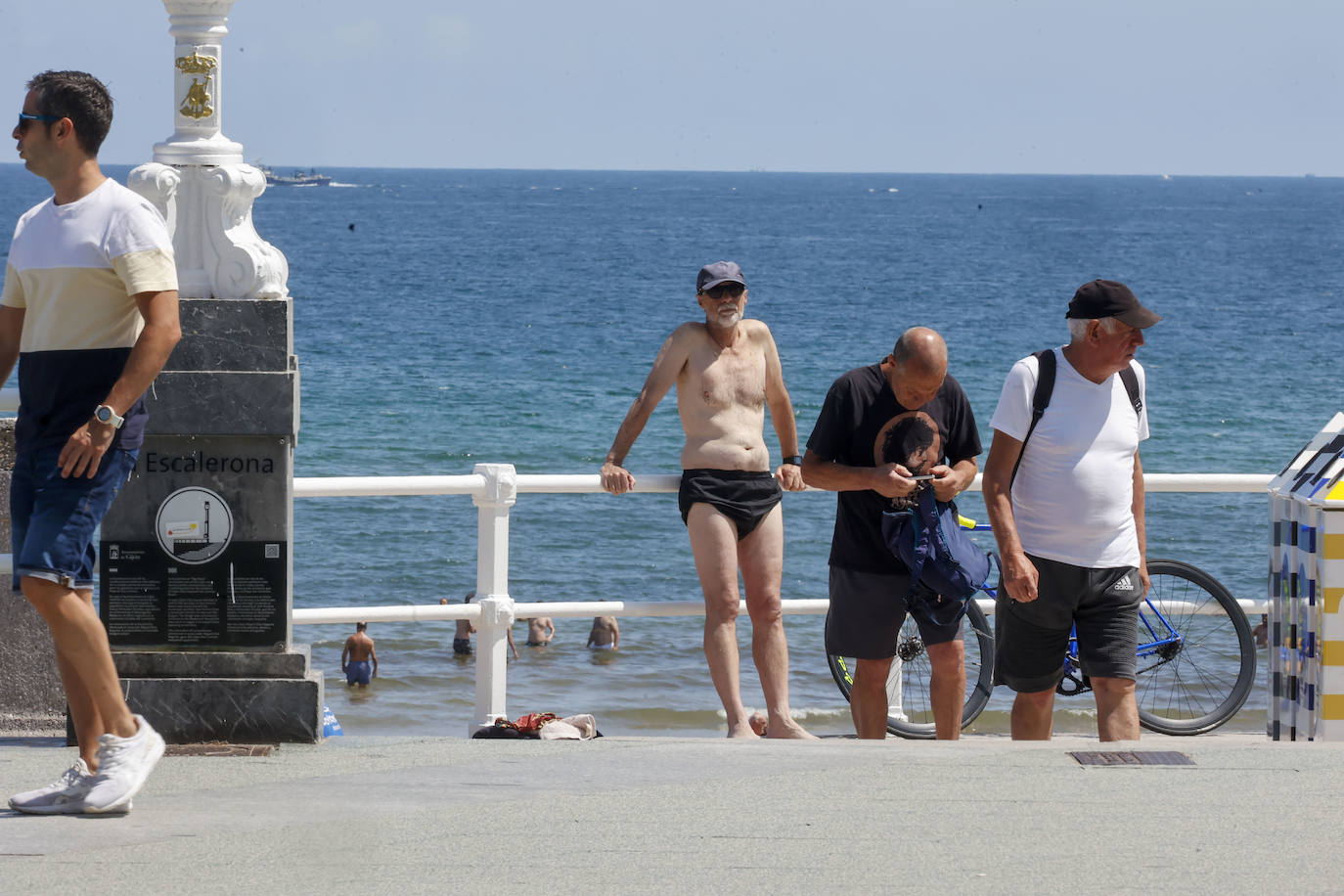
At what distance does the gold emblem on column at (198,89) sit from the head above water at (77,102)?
88cm

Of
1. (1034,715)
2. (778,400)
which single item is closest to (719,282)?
(778,400)

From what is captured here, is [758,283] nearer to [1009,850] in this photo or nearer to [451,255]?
[451,255]

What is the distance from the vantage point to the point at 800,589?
2227 centimetres

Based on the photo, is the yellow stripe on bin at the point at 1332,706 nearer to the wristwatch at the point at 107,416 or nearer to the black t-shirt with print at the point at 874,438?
the black t-shirt with print at the point at 874,438

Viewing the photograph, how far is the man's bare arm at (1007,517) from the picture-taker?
5.26 meters

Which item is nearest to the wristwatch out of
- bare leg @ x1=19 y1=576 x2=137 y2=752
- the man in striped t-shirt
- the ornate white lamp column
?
the man in striped t-shirt

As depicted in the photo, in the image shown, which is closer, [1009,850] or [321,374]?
[1009,850]

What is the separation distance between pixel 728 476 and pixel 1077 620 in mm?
1477

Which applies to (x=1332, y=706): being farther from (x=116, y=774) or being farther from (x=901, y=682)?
(x=116, y=774)

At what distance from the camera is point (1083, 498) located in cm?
538

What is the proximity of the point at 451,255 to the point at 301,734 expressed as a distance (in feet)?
341

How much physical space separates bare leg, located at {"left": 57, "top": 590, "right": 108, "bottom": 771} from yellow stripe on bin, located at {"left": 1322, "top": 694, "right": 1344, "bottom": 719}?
393 cm

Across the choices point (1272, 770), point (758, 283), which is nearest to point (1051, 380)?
point (1272, 770)

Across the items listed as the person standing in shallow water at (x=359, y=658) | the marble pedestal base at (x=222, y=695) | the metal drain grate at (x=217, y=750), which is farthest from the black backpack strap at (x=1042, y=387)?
the person standing in shallow water at (x=359, y=658)
